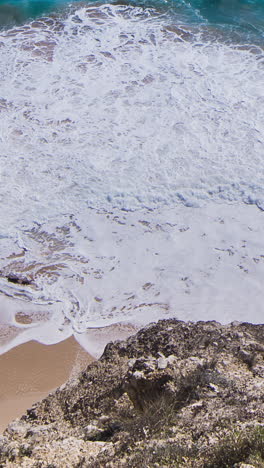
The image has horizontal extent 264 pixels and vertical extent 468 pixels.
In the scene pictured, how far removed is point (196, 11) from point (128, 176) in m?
8.74

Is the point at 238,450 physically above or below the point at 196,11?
below

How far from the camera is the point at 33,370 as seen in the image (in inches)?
257

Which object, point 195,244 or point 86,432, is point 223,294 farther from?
point 86,432

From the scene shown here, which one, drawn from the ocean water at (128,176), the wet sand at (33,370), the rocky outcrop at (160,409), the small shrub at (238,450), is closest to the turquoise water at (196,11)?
the ocean water at (128,176)

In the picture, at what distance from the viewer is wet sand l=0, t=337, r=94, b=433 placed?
20.1 ft

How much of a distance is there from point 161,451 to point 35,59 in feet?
38.8

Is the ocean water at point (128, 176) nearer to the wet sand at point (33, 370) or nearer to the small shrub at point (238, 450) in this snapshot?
the wet sand at point (33, 370)

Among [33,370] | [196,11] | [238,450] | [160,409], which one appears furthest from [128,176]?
[196,11]

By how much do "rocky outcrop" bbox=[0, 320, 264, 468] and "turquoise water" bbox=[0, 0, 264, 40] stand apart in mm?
11908

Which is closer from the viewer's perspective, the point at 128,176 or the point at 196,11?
the point at 128,176

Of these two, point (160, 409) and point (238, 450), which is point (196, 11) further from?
point (238, 450)

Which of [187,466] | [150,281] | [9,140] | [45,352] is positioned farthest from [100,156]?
[187,466]

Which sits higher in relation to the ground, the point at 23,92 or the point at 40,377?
the point at 23,92

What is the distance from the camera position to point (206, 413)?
4199mm
